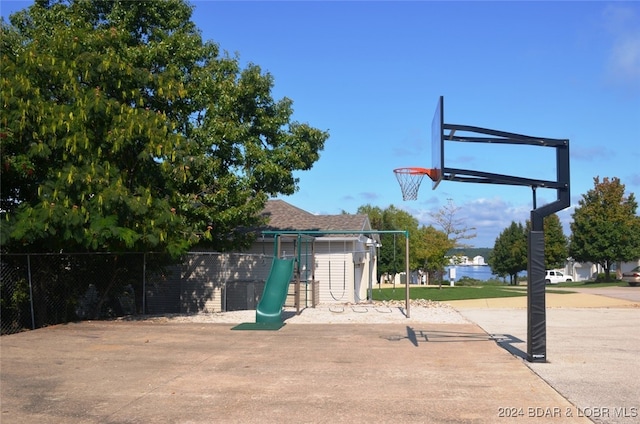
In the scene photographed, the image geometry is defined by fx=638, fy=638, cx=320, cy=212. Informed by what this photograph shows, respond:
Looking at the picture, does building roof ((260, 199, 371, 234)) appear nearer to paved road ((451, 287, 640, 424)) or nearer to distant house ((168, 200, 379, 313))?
distant house ((168, 200, 379, 313))

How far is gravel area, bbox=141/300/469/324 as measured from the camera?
17641mm

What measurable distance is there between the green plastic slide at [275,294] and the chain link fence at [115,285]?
3227 mm

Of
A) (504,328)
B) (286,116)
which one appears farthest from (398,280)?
(504,328)

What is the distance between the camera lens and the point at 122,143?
46.8 ft


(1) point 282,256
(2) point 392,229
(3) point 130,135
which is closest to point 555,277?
(2) point 392,229

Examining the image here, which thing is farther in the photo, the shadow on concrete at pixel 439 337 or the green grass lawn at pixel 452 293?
the green grass lawn at pixel 452 293

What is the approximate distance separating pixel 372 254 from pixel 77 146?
21335 millimetres

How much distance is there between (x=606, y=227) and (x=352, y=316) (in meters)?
37.8

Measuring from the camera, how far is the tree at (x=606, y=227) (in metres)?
50.0

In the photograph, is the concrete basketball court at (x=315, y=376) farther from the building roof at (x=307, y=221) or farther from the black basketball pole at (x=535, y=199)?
the building roof at (x=307, y=221)

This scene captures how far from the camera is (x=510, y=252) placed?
Result: 212 feet

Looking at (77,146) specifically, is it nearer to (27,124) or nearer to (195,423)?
(27,124)

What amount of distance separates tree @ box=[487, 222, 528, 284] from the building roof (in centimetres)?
3523

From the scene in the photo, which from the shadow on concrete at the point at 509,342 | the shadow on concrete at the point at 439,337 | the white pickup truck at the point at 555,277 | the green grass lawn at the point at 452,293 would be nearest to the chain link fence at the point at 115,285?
the shadow on concrete at the point at 439,337
